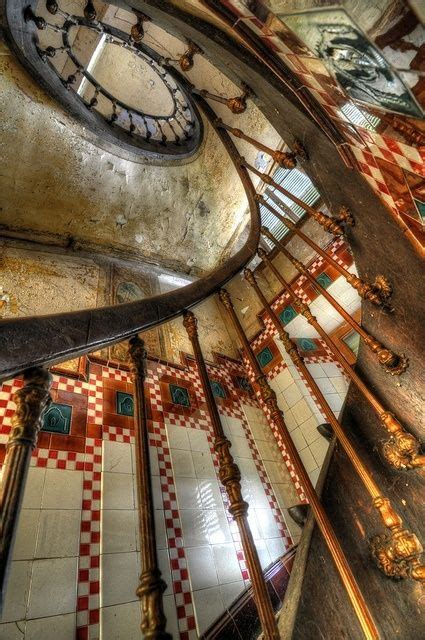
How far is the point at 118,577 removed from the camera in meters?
2.15

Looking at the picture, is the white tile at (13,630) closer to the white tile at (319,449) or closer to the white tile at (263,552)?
the white tile at (263,552)

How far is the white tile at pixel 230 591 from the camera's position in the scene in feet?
8.05

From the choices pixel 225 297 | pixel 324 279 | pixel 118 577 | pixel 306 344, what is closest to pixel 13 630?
pixel 118 577

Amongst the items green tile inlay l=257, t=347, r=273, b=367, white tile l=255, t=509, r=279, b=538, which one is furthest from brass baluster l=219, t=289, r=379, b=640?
green tile inlay l=257, t=347, r=273, b=367

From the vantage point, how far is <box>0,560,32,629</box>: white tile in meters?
1.77

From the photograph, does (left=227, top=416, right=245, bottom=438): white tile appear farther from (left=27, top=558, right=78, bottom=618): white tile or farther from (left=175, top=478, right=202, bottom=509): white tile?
(left=27, top=558, right=78, bottom=618): white tile

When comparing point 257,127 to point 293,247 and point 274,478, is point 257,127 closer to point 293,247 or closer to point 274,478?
point 293,247

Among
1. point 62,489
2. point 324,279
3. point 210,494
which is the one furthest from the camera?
point 324,279

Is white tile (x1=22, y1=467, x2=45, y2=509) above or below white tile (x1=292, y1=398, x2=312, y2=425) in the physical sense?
below

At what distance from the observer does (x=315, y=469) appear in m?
3.74

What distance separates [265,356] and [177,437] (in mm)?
2413

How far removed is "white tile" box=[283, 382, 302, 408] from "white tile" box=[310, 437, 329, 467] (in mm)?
633

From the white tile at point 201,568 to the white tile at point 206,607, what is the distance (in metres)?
0.04

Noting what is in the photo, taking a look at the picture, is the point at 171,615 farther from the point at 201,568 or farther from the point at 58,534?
the point at 58,534
